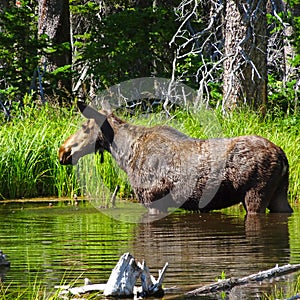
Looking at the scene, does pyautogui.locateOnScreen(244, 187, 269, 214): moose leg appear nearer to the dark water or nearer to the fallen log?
the dark water

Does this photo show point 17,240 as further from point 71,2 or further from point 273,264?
point 71,2

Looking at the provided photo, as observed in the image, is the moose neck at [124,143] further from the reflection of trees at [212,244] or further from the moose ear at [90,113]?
the reflection of trees at [212,244]

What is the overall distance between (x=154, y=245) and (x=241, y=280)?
2298 mm

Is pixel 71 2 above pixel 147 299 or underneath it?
above

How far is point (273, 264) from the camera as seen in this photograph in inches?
259

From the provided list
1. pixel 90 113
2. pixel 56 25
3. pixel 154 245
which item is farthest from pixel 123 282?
pixel 56 25

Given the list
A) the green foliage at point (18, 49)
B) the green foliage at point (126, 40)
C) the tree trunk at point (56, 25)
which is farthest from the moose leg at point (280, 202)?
the tree trunk at point (56, 25)

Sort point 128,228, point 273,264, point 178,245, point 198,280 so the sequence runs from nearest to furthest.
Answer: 1. point 198,280
2. point 273,264
3. point 178,245
4. point 128,228

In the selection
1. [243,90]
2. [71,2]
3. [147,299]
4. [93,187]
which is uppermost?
[71,2]

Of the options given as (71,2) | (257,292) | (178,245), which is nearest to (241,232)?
(178,245)

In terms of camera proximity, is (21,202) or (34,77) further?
(34,77)

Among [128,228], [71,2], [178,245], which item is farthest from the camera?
[71,2]

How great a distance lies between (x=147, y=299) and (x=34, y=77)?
1421 centimetres

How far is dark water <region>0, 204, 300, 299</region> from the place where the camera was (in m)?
6.21
